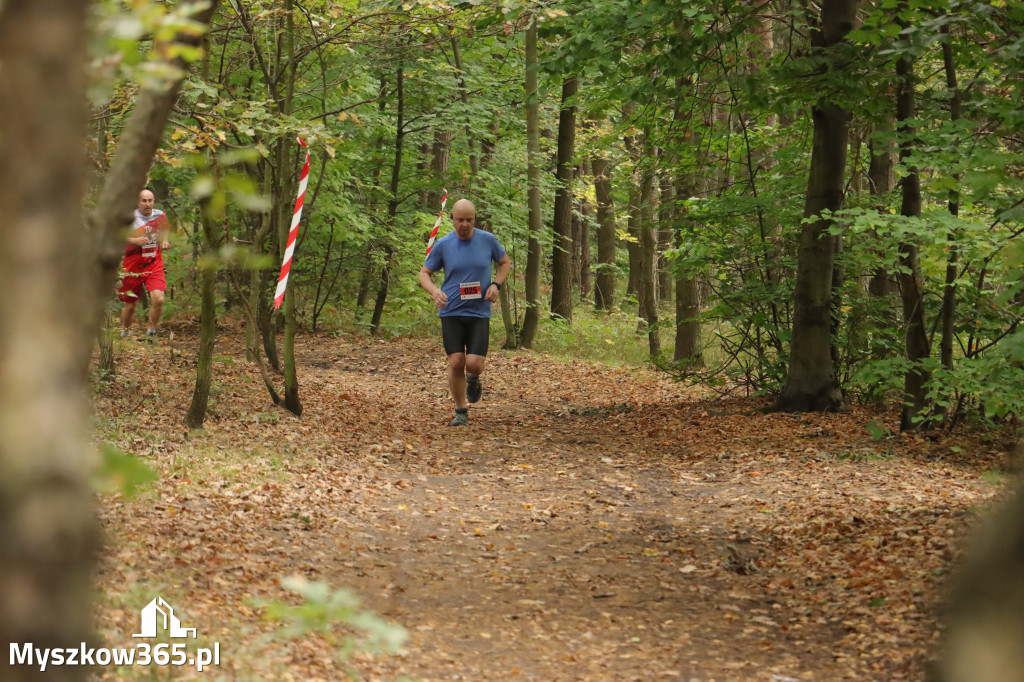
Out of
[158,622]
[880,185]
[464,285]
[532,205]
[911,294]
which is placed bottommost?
[158,622]

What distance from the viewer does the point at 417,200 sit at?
21609 millimetres

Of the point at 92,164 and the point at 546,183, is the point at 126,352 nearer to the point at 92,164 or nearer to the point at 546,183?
the point at 92,164

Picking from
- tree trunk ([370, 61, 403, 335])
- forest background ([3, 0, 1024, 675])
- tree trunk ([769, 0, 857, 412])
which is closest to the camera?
forest background ([3, 0, 1024, 675])

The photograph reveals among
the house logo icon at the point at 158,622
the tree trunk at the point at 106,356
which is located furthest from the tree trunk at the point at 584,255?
the house logo icon at the point at 158,622

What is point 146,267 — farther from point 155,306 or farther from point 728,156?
point 728,156

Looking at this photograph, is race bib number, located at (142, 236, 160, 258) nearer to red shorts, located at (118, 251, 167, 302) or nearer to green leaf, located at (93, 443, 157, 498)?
red shorts, located at (118, 251, 167, 302)

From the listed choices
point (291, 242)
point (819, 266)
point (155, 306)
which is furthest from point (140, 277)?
point (819, 266)

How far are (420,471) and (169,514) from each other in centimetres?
306

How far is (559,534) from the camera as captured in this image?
21.1 feet

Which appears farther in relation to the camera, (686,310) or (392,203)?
(392,203)

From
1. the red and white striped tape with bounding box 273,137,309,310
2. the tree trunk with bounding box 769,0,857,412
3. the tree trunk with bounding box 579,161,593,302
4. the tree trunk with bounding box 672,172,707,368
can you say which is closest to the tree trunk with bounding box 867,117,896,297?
the tree trunk with bounding box 769,0,857,412

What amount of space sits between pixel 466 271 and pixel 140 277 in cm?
393

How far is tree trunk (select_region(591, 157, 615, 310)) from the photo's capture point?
24328 millimetres

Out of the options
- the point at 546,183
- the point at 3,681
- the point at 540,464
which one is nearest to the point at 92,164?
the point at 540,464
